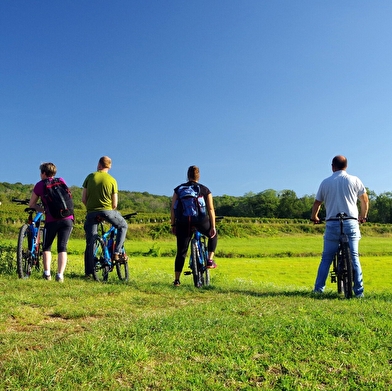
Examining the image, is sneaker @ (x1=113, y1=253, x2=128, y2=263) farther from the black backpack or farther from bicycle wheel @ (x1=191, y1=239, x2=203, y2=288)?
bicycle wheel @ (x1=191, y1=239, x2=203, y2=288)

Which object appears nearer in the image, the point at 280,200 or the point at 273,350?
the point at 273,350

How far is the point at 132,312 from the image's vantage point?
515 centimetres

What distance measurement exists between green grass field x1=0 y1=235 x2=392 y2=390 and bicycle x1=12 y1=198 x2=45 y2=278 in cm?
177

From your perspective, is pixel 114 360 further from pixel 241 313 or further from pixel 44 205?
pixel 44 205

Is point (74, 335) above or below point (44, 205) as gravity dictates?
below

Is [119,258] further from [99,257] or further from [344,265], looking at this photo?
[344,265]

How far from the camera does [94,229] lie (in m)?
8.12

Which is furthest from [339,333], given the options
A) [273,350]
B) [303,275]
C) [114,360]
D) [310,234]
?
[310,234]

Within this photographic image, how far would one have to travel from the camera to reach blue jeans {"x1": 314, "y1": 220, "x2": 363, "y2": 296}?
23.2 ft

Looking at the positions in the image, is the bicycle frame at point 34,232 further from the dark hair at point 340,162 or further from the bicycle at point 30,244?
the dark hair at point 340,162

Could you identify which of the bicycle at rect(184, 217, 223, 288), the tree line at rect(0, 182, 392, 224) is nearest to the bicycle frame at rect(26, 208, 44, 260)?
the bicycle at rect(184, 217, 223, 288)

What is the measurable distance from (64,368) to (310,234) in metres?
76.4

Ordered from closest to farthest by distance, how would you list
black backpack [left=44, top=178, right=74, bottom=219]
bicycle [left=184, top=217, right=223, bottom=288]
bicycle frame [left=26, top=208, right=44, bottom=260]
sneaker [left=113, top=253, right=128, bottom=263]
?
black backpack [left=44, top=178, right=74, bottom=219]
bicycle frame [left=26, top=208, right=44, bottom=260]
bicycle [left=184, top=217, right=223, bottom=288]
sneaker [left=113, top=253, right=128, bottom=263]

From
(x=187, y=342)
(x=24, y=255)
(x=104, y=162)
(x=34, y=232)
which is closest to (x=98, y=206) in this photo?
(x=104, y=162)
